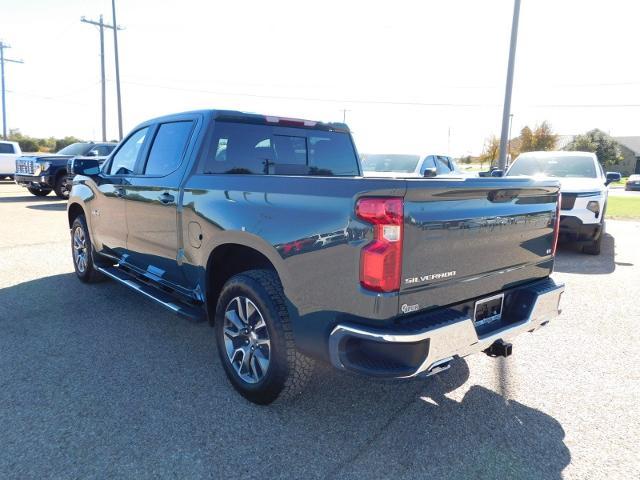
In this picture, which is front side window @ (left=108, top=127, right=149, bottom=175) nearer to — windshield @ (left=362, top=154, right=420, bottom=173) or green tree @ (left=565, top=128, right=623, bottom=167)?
windshield @ (left=362, top=154, right=420, bottom=173)

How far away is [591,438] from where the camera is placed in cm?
274

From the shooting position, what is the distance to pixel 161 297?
3.94 metres

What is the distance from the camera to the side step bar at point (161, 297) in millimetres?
3506

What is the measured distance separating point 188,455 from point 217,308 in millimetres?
1017

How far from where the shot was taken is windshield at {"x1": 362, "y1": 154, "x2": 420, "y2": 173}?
10.7m

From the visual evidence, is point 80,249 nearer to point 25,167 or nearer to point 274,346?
point 274,346

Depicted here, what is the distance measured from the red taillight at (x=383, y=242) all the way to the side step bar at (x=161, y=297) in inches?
65.4

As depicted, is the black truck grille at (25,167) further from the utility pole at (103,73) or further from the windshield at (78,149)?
the utility pole at (103,73)

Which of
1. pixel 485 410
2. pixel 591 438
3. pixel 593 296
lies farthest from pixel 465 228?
pixel 593 296

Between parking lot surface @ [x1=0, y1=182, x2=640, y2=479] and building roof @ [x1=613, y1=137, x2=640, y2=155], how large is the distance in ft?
255

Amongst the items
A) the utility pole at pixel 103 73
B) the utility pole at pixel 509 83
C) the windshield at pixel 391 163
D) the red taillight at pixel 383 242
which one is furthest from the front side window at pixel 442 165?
the utility pole at pixel 103 73

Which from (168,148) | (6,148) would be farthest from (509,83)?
(6,148)

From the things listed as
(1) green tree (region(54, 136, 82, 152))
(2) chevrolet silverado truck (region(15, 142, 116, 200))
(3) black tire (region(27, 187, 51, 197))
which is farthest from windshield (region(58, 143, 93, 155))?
(1) green tree (region(54, 136, 82, 152))

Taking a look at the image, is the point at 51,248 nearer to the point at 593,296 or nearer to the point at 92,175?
the point at 92,175
